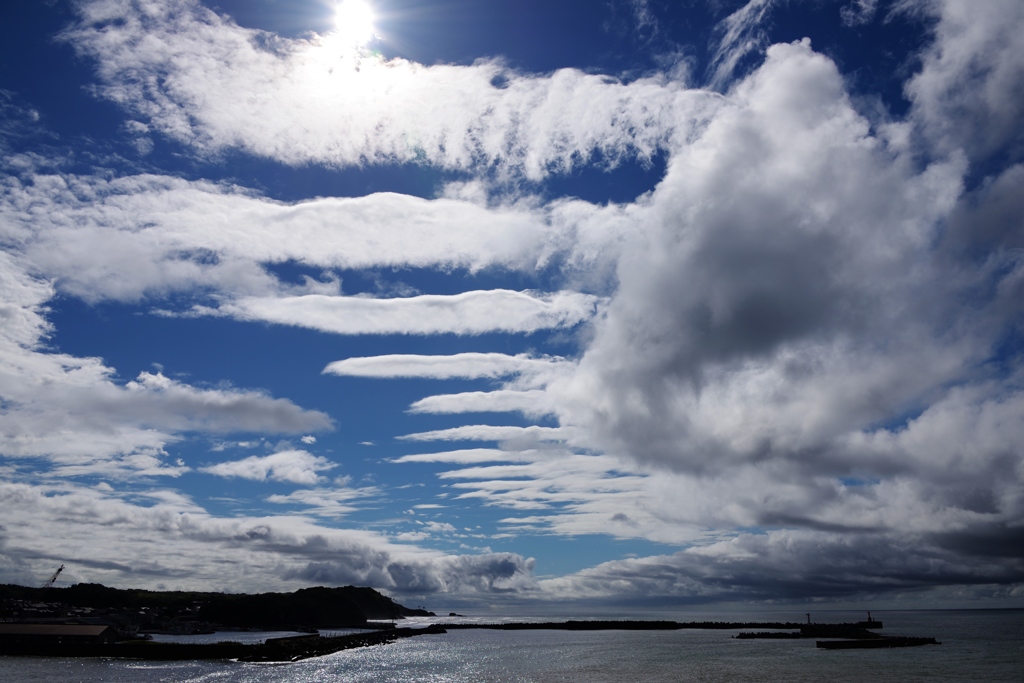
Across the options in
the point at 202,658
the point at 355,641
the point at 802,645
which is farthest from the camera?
the point at 355,641

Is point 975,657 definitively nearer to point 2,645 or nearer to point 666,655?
point 666,655

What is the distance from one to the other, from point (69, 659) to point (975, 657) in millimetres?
135360

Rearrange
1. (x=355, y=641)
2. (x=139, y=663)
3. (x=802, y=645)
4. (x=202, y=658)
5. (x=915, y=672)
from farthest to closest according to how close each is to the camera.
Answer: (x=355, y=641) < (x=802, y=645) < (x=202, y=658) < (x=139, y=663) < (x=915, y=672)

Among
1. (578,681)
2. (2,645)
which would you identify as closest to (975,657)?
(578,681)

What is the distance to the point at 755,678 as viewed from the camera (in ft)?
247

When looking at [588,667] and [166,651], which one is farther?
[166,651]

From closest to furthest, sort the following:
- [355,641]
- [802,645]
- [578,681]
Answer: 1. [578,681]
2. [802,645]
3. [355,641]

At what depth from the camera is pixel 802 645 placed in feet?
432

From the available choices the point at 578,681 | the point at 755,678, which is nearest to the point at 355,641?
the point at 578,681

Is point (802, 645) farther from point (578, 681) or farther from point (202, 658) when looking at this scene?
point (202, 658)

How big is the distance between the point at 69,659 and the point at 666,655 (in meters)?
91.8

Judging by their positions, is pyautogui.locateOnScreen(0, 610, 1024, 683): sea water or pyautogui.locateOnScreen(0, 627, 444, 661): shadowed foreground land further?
pyautogui.locateOnScreen(0, 627, 444, 661): shadowed foreground land

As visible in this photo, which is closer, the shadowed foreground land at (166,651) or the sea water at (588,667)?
the sea water at (588,667)

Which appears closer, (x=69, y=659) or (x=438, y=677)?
(x=438, y=677)
